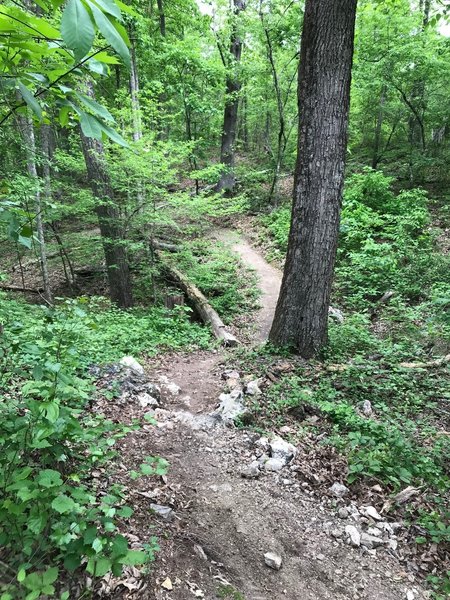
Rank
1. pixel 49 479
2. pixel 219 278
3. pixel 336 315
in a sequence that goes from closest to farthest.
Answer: pixel 49 479
pixel 336 315
pixel 219 278

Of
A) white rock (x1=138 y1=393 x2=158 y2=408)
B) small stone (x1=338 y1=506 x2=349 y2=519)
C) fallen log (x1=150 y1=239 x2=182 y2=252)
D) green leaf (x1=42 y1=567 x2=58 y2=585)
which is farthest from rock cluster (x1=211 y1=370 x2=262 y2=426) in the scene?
fallen log (x1=150 y1=239 x2=182 y2=252)

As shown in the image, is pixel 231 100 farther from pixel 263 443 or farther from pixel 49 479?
pixel 49 479

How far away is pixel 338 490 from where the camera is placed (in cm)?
326

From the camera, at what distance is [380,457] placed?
3477 mm

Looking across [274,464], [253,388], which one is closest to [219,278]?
[253,388]

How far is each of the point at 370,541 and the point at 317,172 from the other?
4.23m

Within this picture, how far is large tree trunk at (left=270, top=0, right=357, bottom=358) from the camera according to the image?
183 inches

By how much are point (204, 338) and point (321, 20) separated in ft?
17.4

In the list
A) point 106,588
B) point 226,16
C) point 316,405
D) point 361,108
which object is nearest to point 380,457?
point 316,405

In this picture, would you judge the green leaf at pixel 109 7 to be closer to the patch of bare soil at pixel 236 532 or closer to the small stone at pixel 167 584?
the patch of bare soil at pixel 236 532

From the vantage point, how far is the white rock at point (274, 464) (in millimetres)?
3465

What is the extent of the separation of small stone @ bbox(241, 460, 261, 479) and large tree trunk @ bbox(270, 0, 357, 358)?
2.27 meters

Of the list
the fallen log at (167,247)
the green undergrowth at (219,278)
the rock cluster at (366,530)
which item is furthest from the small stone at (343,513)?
the fallen log at (167,247)

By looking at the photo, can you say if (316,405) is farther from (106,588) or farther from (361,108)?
(361,108)
